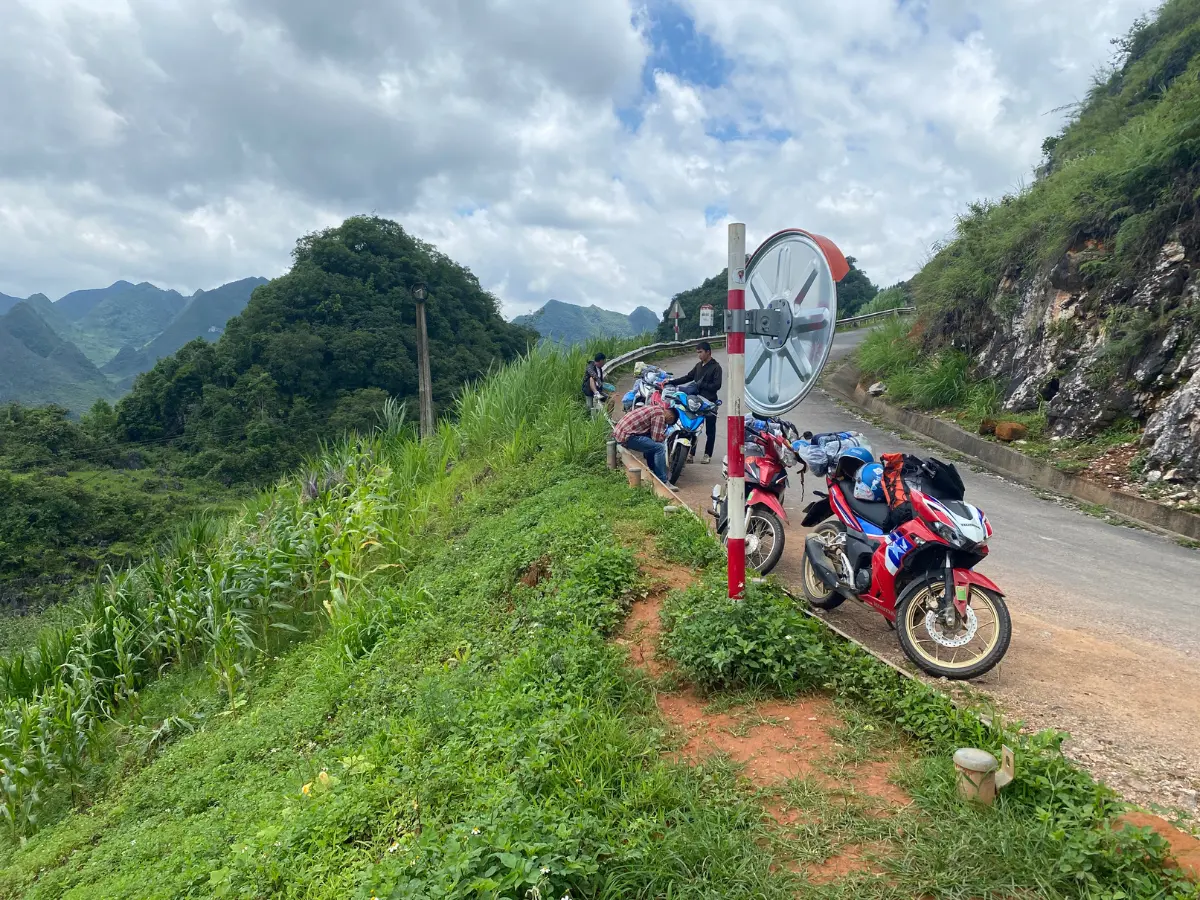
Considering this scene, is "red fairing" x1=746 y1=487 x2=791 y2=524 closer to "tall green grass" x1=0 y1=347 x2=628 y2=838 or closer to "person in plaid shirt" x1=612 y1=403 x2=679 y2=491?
"person in plaid shirt" x1=612 y1=403 x2=679 y2=491

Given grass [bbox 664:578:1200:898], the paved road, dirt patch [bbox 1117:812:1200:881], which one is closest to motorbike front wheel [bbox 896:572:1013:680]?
the paved road

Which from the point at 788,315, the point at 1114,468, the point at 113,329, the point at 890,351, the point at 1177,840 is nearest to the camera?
the point at 1177,840

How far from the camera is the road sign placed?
10.5 ft

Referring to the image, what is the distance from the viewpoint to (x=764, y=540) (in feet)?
18.7

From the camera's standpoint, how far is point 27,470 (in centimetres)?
2680

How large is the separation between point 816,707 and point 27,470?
106 feet

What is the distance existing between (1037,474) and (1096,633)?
18.4 ft

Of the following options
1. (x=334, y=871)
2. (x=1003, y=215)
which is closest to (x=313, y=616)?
(x=334, y=871)

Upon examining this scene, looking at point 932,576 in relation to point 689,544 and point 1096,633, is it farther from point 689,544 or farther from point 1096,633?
point 689,544

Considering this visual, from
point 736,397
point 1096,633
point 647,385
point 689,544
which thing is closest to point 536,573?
point 689,544

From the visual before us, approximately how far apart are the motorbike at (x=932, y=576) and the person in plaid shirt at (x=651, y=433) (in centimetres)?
408

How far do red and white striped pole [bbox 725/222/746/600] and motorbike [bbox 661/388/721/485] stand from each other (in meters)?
4.56

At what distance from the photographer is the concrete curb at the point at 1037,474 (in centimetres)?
780

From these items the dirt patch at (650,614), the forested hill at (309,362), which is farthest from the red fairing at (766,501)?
the forested hill at (309,362)
